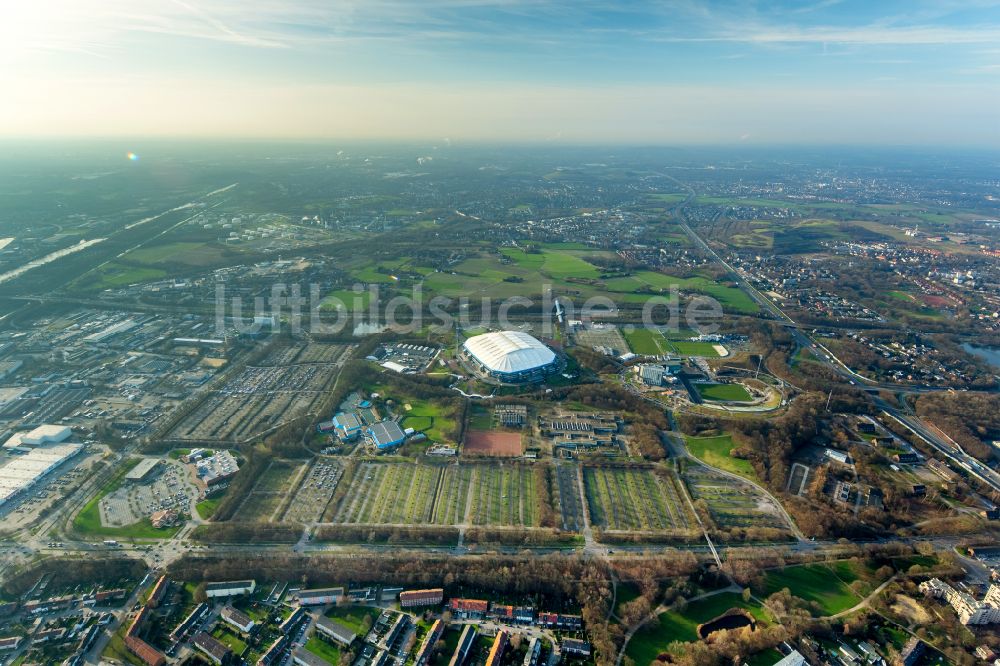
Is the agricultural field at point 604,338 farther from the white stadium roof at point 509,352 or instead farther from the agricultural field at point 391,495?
the agricultural field at point 391,495

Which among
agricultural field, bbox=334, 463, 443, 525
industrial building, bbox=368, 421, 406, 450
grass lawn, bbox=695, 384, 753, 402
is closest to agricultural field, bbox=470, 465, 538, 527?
agricultural field, bbox=334, 463, 443, 525

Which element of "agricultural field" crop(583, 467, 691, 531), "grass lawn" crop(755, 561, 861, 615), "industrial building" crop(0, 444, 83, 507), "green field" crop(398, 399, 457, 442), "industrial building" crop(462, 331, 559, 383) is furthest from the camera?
"industrial building" crop(462, 331, 559, 383)

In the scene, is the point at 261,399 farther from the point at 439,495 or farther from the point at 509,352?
the point at 509,352

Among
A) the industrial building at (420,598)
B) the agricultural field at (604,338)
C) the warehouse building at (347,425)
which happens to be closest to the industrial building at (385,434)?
the warehouse building at (347,425)

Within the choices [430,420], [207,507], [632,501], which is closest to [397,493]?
[430,420]

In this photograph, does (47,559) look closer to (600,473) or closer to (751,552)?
(600,473)

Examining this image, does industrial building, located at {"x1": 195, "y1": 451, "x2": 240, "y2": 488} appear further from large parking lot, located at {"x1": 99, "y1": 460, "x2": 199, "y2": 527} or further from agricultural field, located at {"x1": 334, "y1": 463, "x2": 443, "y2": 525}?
agricultural field, located at {"x1": 334, "y1": 463, "x2": 443, "y2": 525}
